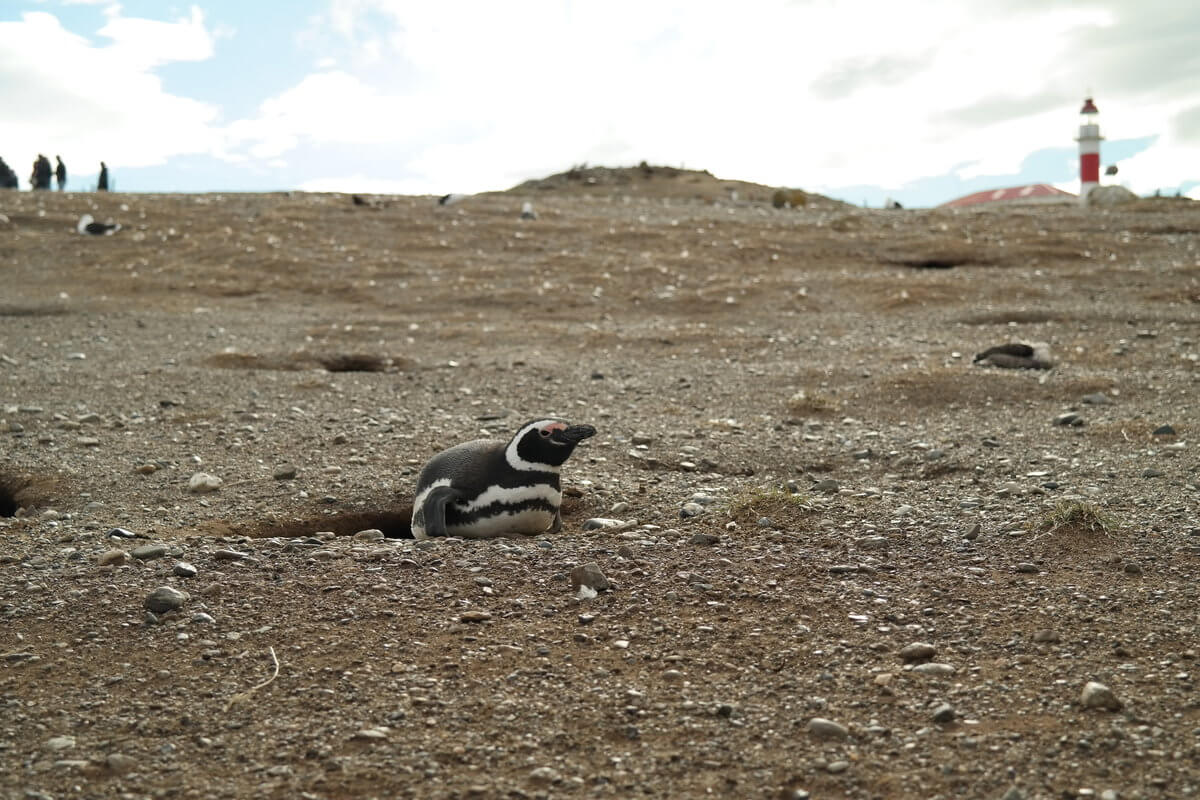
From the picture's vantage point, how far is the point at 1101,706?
342 centimetres

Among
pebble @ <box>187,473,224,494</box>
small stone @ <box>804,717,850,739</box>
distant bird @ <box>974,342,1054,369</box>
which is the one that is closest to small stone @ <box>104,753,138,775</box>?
small stone @ <box>804,717,850,739</box>

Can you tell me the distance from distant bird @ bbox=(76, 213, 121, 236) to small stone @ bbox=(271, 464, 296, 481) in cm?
1515

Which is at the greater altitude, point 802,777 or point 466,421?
point 466,421

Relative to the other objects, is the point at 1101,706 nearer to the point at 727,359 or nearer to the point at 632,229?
the point at 727,359

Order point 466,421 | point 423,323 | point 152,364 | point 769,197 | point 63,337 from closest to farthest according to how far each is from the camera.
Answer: point 466,421
point 152,364
point 63,337
point 423,323
point 769,197

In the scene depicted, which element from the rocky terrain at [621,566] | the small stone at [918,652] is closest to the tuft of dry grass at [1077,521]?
the rocky terrain at [621,566]

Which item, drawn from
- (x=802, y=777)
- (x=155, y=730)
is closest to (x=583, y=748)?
(x=802, y=777)

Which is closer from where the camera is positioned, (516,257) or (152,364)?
(152,364)

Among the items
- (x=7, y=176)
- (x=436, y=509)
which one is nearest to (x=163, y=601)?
(x=436, y=509)

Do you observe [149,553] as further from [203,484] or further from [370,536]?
[203,484]

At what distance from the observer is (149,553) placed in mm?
4895

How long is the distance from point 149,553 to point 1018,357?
7.91 m

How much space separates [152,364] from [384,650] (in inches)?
312

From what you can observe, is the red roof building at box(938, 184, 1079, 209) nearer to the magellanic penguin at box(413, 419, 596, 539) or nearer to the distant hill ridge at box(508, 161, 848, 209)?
the distant hill ridge at box(508, 161, 848, 209)
